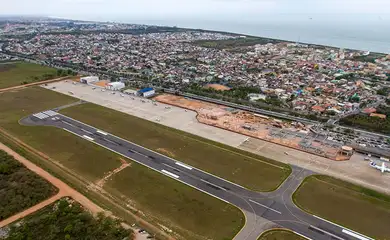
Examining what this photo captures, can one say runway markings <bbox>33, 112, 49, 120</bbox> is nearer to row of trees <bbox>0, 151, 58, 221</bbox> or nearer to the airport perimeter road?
the airport perimeter road

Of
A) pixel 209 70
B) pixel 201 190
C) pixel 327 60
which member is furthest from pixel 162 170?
pixel 327 60

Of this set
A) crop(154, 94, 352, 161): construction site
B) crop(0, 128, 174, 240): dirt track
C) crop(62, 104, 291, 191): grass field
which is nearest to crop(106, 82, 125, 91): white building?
crop(62, 104, 291, 191): grass field

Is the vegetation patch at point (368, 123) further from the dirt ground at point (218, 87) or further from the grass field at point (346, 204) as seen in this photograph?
the dirt ground at point (218, 87)

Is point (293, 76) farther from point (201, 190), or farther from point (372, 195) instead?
point (201, 190)

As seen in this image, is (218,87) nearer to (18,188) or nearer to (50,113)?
(50,113)

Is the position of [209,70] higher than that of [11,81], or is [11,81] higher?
[209,70]

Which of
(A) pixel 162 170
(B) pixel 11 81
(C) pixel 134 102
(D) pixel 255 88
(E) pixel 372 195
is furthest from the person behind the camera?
(B) pixel 11 81

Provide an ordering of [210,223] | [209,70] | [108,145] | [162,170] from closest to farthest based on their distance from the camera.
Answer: [210,223] < [162,170] < [108,145] < [209,70]

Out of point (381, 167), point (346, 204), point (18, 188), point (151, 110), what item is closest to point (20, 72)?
point (151, 110)
